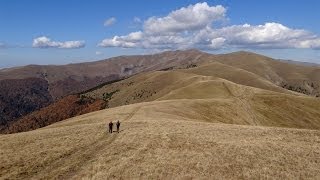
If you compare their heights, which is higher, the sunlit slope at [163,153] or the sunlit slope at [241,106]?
the sunlit slope at [163,153]

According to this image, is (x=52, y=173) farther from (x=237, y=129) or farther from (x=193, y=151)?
(x=237, y=129)

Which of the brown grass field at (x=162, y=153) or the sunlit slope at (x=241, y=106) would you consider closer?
the brown grass field at (x=162, y=153)

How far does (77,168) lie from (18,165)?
18.5 feet

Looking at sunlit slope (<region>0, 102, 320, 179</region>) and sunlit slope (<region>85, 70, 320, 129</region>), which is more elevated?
sunlit slope (<region>0, 102, 320, 179</region>)

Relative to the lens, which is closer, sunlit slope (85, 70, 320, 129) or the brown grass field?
the brown grass field

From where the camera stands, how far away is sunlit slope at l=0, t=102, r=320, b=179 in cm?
3566

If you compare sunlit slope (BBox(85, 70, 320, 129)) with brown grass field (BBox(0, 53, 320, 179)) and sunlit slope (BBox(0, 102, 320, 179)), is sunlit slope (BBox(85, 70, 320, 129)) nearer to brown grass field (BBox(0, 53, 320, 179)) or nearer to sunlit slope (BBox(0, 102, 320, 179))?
brown grass field (BBox(0, 53, 320, 179))

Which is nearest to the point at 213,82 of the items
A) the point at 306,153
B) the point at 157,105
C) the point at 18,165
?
the point at 157,105

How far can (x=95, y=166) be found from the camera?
1449 inches

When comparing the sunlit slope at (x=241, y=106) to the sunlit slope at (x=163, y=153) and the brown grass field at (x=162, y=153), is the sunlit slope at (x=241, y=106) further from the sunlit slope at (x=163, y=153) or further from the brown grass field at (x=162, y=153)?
the sunlit slope at (x=163, y=153)

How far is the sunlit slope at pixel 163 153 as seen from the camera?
35.7 m

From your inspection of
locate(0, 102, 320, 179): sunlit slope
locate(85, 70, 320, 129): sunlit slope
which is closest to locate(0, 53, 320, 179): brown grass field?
locate(0, 102, 320, 179): sunlit slope

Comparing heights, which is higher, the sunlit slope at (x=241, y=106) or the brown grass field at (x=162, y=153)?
the brown grass field at (x=162, y=153)

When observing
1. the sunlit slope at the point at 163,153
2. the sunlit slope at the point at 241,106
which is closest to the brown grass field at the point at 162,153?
the sunlit slope at the point at 163,153
